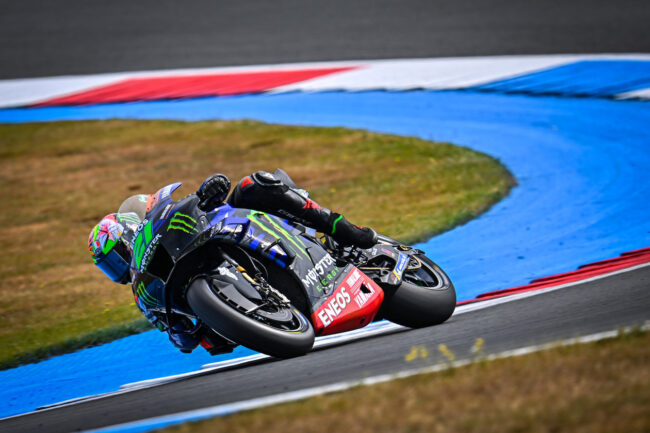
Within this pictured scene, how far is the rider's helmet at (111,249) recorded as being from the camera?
5879 mm

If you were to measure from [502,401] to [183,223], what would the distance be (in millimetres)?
2599

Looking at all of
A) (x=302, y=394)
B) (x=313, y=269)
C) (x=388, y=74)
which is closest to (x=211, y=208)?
(x=313, y=269)

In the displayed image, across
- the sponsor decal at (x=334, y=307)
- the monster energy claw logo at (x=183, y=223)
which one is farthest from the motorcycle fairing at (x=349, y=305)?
the monster energy claw logo at (x=183, y=223)

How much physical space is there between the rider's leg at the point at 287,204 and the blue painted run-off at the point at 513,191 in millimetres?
1717

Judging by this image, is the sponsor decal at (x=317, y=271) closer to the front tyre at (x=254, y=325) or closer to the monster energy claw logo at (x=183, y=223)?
the front tyre at (x=254, y=325)

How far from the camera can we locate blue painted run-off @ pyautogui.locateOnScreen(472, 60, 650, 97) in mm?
14367

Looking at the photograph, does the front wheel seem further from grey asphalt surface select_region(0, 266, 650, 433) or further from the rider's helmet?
the rider's helmet

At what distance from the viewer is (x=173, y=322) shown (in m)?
5.52

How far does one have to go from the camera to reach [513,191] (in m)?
10.5

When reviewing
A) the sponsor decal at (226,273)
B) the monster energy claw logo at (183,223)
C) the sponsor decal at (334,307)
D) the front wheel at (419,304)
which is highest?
the monster energy claw logo at (183,223)

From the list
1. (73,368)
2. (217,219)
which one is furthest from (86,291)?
(217,219)

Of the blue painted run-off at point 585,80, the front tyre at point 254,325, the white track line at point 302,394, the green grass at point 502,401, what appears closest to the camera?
the green grass at point 502,401

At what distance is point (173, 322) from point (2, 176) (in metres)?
11.5

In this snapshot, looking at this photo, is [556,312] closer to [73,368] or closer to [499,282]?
[499,282]
